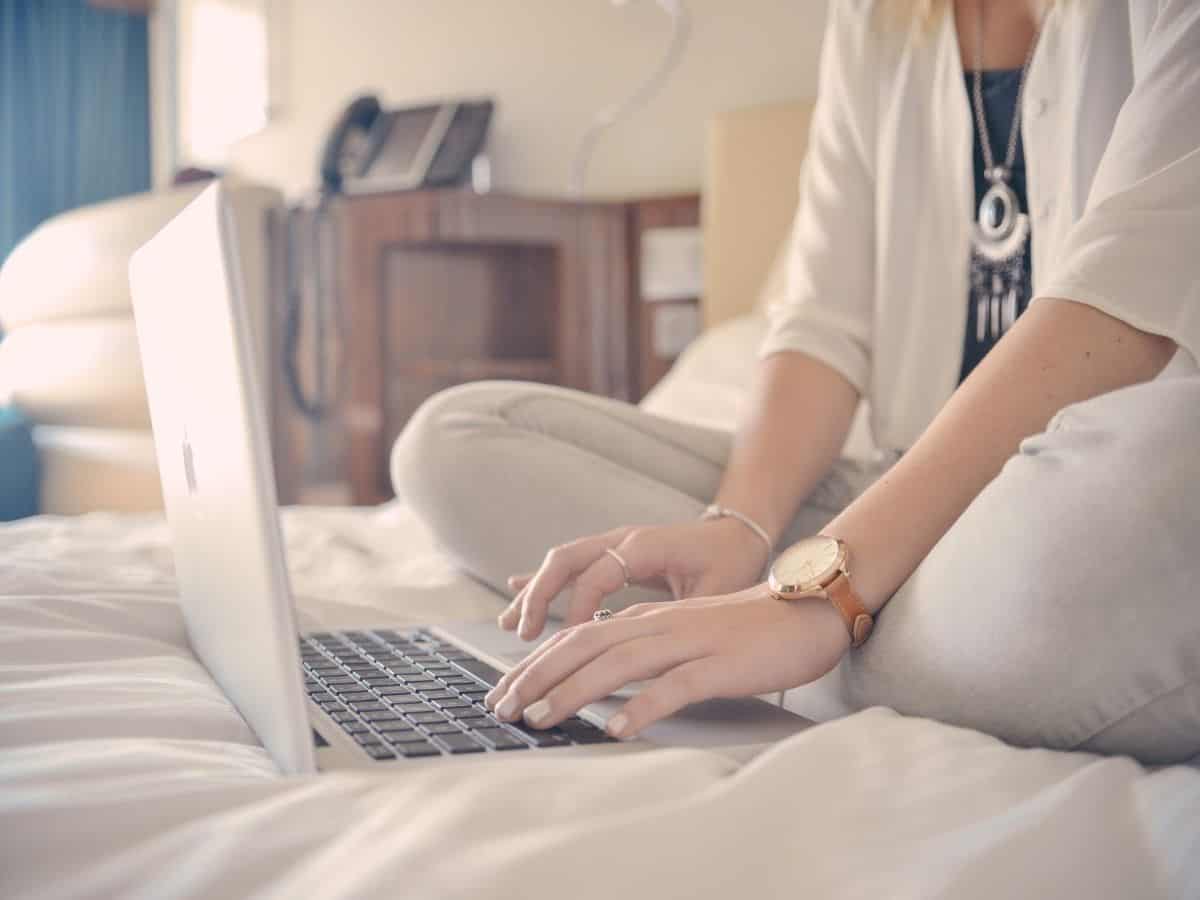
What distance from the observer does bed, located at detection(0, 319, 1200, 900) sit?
1.34ft

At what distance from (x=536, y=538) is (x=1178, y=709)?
Result: 1.90ft

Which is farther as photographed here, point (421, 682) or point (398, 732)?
point (421, 682)

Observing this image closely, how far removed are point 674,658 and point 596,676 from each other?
0.04 m

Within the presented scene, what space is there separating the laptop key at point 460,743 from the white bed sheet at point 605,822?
38 mm

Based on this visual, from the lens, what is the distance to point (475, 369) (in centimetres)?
248

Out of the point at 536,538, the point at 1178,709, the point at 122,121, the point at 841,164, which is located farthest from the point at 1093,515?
the point at 122,121

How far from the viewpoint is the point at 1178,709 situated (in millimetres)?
556

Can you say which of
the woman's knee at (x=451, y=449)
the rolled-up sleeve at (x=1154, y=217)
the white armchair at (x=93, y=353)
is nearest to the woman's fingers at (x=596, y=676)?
the rolled-up sleeve at (x=1154, y=217)

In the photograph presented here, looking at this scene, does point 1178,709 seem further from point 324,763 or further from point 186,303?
point 186,303

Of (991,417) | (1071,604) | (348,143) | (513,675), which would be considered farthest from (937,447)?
(348,143)

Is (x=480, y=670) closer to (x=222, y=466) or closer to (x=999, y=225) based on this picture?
(x=222, y=466)

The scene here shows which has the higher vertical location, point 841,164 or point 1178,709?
point 841,164

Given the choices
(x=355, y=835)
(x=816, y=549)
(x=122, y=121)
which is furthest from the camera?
(x=122, y=121)

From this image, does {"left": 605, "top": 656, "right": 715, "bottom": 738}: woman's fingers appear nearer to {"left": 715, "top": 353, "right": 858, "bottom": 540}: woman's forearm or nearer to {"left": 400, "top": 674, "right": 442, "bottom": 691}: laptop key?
{"left": 400, "top": 674, "right": 442, "bottom": 691}: laptop key
